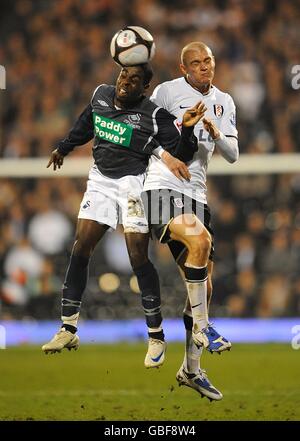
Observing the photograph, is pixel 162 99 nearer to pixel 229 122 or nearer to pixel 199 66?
pixel 199 66

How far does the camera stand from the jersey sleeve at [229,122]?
7.82 m

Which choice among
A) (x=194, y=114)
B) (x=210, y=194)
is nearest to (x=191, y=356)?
(x=194, y=114)

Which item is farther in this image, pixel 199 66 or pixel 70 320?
pixel 70 320

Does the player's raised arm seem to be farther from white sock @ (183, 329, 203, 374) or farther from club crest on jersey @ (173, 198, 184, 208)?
white sock @ (183, 329, 203, 374)

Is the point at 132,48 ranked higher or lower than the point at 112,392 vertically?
higher

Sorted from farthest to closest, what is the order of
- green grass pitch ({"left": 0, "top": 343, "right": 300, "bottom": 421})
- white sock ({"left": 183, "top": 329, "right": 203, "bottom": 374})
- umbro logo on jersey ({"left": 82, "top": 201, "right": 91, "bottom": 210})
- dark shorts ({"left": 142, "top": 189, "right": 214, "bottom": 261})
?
green grass pitch ({"left": 0, "top": 343, "right": 300, "bottom": 421})
white sock ({"left": 183, "top": 329, "right": 203, "bottom": 374})
umbro logo on jersey ({"left": 82, "top": 201, "right": 91, "bottom": 210})
dark shorts ({"left": 142, "top": 189, "right": 214, "bottom": 261})

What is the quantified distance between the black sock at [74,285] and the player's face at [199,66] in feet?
5.40

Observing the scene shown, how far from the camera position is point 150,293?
789 cm

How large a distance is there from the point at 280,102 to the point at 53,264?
459 centimetres

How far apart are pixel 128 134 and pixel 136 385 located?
430cm

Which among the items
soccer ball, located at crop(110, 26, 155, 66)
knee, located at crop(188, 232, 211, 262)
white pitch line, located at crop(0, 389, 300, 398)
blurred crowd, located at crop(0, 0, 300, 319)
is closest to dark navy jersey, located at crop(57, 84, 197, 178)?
soccer ball, located at crop(110, 26, 155, 66)

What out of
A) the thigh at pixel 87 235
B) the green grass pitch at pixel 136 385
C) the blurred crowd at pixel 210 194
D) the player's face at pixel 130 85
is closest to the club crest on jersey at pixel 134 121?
the player's face at pixel 130 85

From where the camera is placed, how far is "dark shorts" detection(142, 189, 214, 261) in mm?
7840

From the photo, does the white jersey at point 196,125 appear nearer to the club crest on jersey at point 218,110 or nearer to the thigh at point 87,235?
the club crest on jersey at point 218,110
